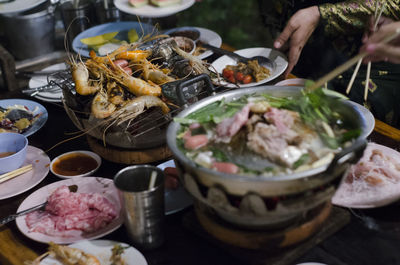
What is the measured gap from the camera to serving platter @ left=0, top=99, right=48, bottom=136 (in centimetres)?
247

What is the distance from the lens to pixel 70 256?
150 centimetres

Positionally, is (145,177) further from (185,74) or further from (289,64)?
(289,64)

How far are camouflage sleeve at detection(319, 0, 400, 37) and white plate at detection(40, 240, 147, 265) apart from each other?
2129 mm

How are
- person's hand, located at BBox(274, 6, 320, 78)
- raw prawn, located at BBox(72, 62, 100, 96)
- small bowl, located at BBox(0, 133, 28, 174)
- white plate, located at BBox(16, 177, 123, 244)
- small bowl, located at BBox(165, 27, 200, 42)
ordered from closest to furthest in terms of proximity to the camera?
white plate, located at BBox(16, 177, 123, 244), small bowl, located at BBox(0, 133, 28, 174), raw prawn, located at BBox(72, 62, 100, 96), person's hand, located at BBox(274, 6, 320, 78), small bowl, located at BBox(165, 27, 200, 42)

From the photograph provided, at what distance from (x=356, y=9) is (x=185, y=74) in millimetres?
1300

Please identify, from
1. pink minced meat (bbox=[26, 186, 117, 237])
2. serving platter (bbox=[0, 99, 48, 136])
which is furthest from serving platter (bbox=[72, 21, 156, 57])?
pink minced meat (bbox=[26, 186, 117, 237])

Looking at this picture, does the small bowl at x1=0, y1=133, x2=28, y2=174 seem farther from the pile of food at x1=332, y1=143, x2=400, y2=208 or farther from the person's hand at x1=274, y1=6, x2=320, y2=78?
the person's hand at x1=274, y1=6, x2=320, y2=78

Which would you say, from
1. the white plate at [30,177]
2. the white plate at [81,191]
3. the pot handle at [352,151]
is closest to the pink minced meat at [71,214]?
the white plate at [81,191]

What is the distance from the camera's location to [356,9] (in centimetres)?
282

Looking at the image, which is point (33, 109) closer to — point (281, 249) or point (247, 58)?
point (247, 58)

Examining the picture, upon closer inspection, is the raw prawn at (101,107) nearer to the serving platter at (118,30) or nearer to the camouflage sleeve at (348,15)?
the serving platter at (118,30)

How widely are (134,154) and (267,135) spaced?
0.88 meters

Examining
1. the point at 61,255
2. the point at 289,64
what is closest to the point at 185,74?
the point at 289,64

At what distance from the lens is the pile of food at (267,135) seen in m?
1.39
